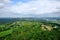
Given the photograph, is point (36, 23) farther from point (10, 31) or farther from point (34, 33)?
point (10, 31)

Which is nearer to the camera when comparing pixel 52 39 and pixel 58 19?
pixel 52 39

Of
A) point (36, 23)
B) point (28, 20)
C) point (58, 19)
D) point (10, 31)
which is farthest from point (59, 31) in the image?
point (10, 31)

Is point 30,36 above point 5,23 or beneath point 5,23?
beneath

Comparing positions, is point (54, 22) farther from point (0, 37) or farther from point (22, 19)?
point (0, 37)

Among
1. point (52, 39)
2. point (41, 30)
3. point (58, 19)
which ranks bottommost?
point (52, 39)

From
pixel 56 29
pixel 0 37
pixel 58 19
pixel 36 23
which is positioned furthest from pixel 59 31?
pixel 0 37

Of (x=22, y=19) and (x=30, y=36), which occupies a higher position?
(x=22, y=19)
